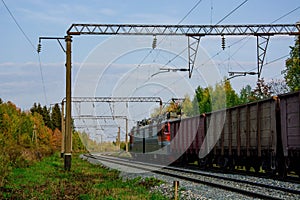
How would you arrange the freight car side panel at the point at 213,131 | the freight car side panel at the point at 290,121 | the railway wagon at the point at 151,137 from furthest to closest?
the railway wagon at the point at 151,137 → the freight car side panel at the point at 213,131 → the freight car side panel at the point at 290,121

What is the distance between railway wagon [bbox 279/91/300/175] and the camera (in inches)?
688

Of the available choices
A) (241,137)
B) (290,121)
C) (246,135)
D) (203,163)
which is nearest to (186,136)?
(203,163)

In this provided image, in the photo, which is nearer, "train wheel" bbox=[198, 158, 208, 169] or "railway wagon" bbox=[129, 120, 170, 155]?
"train wheel" bbox=[198, 158, 208, 169]

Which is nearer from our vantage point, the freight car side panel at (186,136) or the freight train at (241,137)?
the freight train at (241,137)

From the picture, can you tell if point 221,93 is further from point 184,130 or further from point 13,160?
point 13,160

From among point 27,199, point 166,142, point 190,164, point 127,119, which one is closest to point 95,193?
point 27,199

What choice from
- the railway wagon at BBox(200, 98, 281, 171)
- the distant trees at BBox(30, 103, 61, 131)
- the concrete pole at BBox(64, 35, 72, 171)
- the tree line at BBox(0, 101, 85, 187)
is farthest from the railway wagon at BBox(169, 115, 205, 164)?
the distant trees at BBox(30, 103, 61, 131)

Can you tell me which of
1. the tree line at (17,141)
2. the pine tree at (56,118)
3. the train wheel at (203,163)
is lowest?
the train wheel at (203,163)

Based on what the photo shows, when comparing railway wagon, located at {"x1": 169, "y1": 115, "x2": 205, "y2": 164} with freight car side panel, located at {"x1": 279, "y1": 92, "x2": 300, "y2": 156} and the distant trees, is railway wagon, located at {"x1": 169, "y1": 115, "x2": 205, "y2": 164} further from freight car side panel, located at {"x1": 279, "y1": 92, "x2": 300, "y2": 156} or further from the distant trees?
the distant trees

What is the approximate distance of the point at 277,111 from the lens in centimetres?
1902

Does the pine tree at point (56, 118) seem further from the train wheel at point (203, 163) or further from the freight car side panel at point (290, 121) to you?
the freight car side panel at point (290, 121)

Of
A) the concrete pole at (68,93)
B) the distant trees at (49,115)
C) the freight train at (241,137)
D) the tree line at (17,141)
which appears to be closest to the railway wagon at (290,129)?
the freight train at (241,137)

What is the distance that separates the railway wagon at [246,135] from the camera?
19.5m

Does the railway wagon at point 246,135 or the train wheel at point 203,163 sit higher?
the railway wagon at point 246,135
